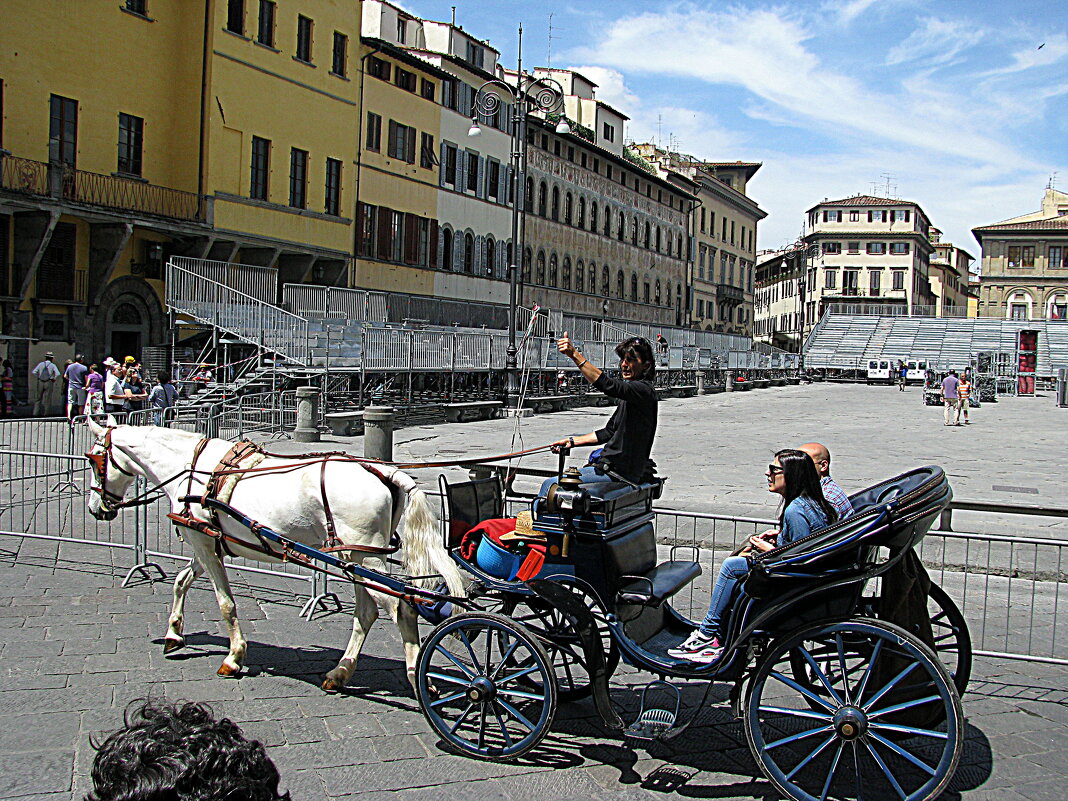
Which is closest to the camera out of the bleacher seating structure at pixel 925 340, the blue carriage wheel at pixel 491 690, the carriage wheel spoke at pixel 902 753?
the carriage wheel spoke at pixel 902 753

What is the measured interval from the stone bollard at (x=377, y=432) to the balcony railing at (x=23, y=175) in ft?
43.7

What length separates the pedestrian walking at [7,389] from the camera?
23.6 metres

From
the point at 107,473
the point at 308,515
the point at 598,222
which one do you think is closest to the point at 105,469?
the point at 107,473

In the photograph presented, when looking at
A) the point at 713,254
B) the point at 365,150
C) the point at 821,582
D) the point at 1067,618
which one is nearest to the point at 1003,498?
the point at 1067,618

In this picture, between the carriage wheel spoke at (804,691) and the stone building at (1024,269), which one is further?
the stone building at (1024,269)

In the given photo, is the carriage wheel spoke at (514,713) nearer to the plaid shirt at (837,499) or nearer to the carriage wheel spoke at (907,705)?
the carriage wheel spoke at (907,705)

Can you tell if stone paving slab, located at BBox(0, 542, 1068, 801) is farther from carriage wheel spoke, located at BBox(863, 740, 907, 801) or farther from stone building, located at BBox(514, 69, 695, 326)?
stone building, located at BBox(514, 69, 695, 326)

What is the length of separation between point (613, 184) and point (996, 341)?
3581 centimetres

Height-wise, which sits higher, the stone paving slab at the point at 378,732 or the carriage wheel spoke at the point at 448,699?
the carriage wheel spoke at the point at 448,699

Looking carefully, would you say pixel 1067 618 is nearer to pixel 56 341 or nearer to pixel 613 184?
pixel 56 341

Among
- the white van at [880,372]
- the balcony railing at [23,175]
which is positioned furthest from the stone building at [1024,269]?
the balcony railing at [23,175]

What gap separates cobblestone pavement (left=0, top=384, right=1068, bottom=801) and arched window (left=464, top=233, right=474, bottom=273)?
116 feet

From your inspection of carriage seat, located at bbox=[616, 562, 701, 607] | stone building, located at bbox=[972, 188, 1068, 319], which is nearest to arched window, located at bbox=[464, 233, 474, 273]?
carriage seat, located at bbox=[616, 562, 701, 607]

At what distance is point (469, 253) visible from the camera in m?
44.5
